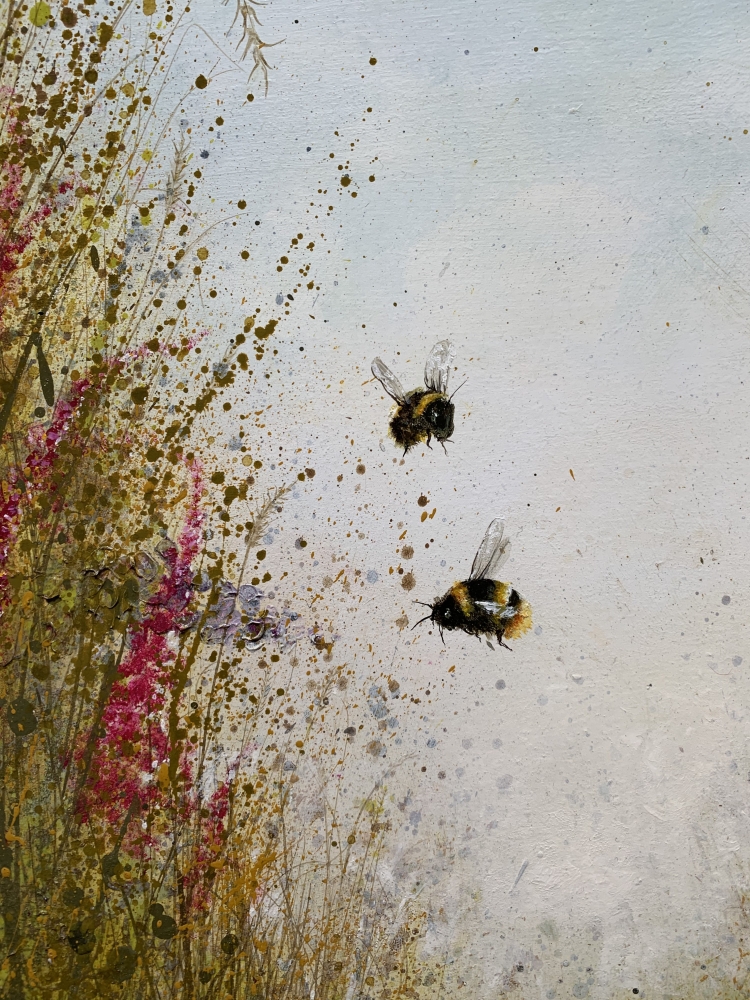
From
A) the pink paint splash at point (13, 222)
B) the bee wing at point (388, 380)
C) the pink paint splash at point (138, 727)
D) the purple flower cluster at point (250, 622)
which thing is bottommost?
the pink paint splash at point (138, 727)

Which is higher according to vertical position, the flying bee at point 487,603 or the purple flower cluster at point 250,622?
the flying bee at point 487,603

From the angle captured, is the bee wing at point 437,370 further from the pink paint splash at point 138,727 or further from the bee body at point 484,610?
the pink paint splash at point 138,727

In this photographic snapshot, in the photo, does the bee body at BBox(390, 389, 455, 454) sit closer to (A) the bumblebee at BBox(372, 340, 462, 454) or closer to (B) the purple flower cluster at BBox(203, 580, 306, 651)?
(A) the bumblebee at BBox(372, 340, 462, 454)

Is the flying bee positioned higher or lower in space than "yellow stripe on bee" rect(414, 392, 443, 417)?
lower

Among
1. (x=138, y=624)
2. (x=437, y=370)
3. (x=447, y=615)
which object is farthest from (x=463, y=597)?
(x=138, y=624)

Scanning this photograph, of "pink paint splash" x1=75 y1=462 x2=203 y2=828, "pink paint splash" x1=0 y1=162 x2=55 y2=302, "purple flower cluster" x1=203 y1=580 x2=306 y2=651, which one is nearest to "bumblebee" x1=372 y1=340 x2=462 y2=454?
"purple flower cluster" x1=203 y1=580 x2=306 y2=651

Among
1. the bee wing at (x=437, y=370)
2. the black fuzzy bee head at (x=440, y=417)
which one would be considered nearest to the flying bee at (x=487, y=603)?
the black fuzzy bee head at (x=440, y=417)

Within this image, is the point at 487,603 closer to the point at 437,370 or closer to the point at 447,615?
the point at 447,615
